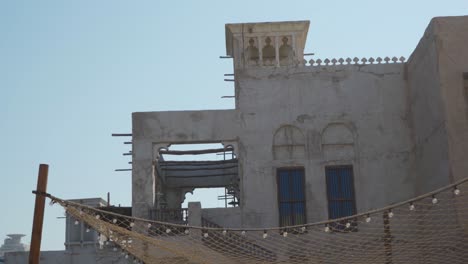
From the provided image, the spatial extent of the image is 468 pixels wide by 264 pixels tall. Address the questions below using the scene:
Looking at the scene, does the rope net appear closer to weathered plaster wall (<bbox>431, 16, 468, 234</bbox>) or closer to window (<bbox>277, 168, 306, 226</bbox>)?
window (<bbox>277, 168, 306, 226</bbox>)

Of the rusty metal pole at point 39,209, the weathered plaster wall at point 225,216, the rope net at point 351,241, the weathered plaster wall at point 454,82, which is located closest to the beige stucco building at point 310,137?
the weathered plaster wall at point 225,216

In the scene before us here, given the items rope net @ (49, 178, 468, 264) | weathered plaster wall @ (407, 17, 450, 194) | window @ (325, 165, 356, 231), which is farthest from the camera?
window @ (325, 165, 356, 231)

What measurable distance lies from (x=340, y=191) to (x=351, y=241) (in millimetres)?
1528

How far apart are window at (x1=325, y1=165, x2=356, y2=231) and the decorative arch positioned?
925mm

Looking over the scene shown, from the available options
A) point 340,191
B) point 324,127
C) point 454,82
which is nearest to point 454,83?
point 454,82

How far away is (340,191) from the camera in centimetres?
2241

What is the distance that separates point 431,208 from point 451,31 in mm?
4369

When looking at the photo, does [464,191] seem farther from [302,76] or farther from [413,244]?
[302,76]

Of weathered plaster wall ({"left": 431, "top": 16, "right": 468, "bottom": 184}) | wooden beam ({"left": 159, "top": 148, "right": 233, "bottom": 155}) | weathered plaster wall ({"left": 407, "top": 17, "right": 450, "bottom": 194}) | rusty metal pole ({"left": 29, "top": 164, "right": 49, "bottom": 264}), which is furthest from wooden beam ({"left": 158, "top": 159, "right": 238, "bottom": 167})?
rusty metal pole ({"left": 29, "top": 164, "right": 49, "bottom": 264})

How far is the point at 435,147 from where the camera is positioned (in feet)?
66.7

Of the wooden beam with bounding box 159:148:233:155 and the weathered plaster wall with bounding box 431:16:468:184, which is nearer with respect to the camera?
the weathered plaster wall with bounding box 431:16:468:184

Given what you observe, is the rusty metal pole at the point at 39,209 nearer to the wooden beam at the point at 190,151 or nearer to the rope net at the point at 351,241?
the rope net at the point at 351,241

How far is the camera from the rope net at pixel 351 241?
681 inches

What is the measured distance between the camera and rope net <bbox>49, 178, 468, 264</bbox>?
681 inches
